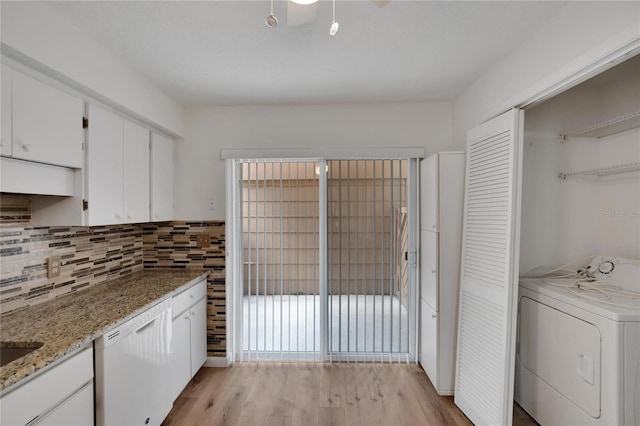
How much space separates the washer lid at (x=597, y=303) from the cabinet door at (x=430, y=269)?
2.15 ft

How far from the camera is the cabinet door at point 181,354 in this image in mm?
2234

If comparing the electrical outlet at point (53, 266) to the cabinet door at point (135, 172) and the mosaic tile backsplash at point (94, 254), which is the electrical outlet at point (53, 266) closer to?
the mosaic tile backsplash at point (94, 254)

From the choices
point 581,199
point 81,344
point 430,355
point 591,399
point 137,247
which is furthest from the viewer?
point 137,247

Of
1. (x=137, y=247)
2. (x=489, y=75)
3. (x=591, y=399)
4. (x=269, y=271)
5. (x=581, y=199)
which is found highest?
(x=489, y=75)

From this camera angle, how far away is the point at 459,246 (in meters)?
2.44

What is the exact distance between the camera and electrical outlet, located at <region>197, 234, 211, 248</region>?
2973mm

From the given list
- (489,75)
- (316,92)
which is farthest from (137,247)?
(489,75)

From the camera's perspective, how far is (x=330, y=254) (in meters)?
2.96

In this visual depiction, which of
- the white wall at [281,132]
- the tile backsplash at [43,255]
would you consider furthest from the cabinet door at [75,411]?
the white wall at [281,132]

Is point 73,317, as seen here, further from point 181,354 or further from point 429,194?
point 429,194

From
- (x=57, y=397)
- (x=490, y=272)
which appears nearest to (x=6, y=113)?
(x=57, y=397)

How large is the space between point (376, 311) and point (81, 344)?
2295mm

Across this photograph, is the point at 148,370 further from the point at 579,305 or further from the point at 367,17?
the point at 579,305

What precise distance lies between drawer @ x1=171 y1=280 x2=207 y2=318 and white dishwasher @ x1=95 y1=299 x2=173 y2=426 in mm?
121
